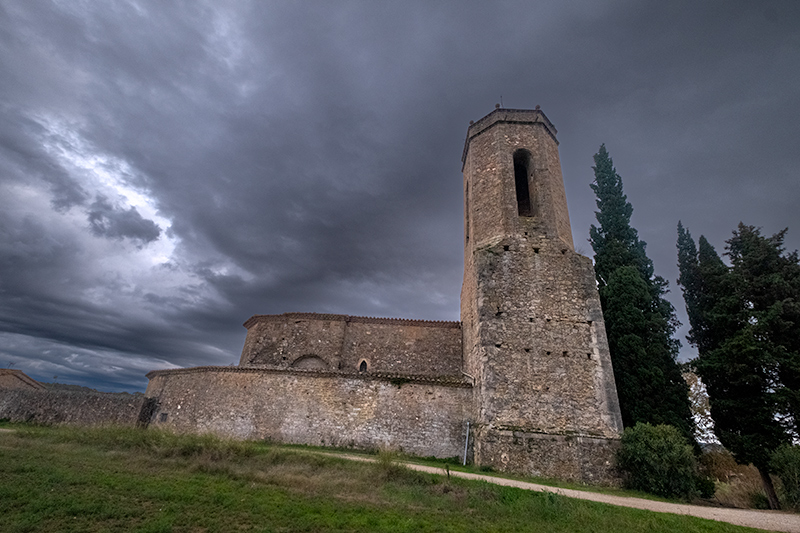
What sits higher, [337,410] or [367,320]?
[367,320]

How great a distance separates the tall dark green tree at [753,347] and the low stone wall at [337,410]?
9.69 metres

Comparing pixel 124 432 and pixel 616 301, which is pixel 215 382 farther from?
pixel 616 301

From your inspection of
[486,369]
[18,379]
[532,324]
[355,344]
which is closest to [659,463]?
[532,324]

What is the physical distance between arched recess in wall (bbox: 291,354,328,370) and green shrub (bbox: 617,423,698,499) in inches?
539

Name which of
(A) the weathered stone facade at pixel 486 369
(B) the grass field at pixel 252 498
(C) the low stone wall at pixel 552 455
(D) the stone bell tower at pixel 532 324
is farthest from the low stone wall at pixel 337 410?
(B) the grass field at pixel 252 498

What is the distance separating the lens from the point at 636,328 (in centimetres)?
1493

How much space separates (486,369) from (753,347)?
9.44m

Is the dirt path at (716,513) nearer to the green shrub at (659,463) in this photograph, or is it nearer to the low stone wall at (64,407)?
the green shrub at (659,463)

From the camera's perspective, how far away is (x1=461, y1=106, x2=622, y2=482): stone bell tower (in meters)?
11.6

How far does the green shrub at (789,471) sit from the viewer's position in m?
9.57

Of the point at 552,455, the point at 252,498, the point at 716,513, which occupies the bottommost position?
the point at 252,498

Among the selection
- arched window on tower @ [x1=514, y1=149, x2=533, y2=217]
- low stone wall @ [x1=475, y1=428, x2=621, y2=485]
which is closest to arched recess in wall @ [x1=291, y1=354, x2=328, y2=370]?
low stone wall @ [x1=475, y1=428, x2=621, y2=485]

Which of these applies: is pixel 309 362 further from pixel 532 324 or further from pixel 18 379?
pixel 18 379

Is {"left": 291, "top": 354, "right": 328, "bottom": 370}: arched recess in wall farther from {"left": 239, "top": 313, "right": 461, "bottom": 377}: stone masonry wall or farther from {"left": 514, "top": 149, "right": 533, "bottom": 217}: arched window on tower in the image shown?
{"left": 514, "top": 149, "right": 533, "bottom": 217}: arched window on tower
